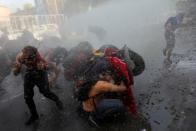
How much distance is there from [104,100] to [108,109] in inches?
8.1

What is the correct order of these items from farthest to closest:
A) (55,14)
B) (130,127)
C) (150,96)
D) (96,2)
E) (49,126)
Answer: (96,2) → (55,14) → (150,96) → (49,126) → (130,127)

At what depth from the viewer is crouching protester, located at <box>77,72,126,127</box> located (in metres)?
6.42

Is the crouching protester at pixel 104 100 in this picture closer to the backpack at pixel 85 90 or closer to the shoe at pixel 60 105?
the backpack at pixel 85 90

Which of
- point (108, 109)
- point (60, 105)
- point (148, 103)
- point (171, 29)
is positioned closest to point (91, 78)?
point (108, 109)

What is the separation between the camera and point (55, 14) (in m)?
40.8

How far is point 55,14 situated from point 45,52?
1210 inches

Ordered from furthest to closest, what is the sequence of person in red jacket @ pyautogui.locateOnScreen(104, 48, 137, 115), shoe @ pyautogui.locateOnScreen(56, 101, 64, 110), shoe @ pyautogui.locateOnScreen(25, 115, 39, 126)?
1. shoe @ pyautogui.locateOnScreen(56, 101, 64, 110)
2. shoe @ pyautogui.locateOnScreen(25, 115, 39, 126)
3. person in red jacket @ pyautogui.locateOnScreen(104, 48, 137, 115)

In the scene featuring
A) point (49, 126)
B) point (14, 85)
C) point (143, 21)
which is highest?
point (49, 126)

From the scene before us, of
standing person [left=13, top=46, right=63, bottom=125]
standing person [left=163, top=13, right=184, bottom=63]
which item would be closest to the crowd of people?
standing person [left=13, top=46, right=63, bottom=125]

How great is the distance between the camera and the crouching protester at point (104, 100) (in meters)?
6.42

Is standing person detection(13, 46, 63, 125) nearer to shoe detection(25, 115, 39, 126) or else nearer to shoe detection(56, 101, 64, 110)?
shoe detection(25, 115, 39, 126)

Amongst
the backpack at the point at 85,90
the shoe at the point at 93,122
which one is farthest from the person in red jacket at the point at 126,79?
the shoe at the point at 93,122

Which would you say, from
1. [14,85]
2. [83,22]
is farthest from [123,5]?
[14,85]

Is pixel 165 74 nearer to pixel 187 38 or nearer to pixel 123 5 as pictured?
pixel 187 38
